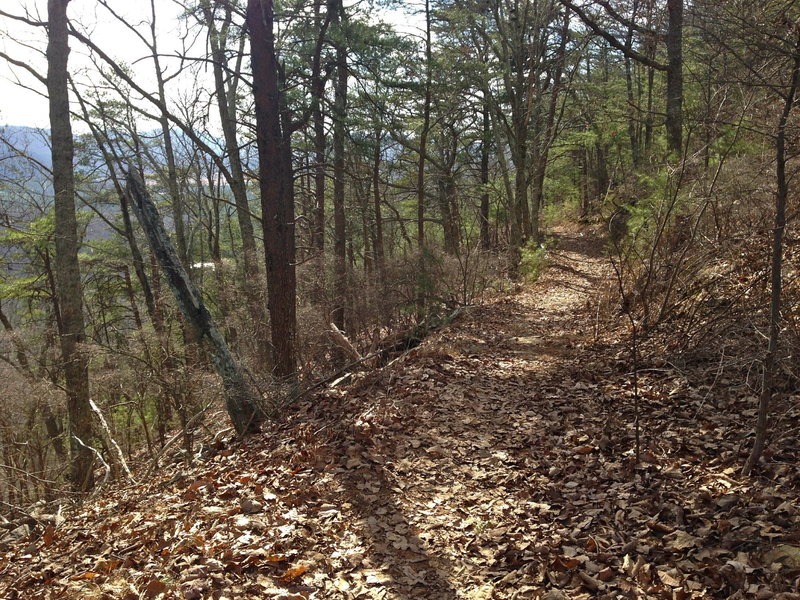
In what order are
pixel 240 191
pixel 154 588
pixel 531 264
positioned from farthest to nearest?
pixel 531 264, pixel 240 191, pixel 154 588

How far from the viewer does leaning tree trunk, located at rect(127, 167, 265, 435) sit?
19.7 ft

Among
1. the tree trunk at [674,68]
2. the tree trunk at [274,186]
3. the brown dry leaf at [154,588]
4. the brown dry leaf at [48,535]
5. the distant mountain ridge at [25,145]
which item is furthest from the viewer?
the distant mountain ridge at [25,145]

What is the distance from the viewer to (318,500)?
13.7 feet

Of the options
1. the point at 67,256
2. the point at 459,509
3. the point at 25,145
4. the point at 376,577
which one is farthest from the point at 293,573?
the point at 25,145

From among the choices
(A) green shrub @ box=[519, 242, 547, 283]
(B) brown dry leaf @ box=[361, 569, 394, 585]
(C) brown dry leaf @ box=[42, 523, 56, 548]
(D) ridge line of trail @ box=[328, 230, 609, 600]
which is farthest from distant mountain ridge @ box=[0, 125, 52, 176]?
(A) green shrub @ box=[519, 242, 547, 283]

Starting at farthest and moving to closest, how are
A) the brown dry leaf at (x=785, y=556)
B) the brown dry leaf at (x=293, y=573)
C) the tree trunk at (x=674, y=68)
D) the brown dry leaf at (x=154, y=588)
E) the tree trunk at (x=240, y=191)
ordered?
1. the tree trunk at (x=240, y=191)
2. the tree trunk at (x=674, y=68)
3. the brown dry leaf at (x=293, y=573)
4. the brown dry leaf at (x=154, y=588)
5. the brown dry leaf at (x=785, y=556)

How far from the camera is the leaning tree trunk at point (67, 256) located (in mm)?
7398

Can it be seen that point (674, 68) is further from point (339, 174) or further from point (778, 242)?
point (339, 174)

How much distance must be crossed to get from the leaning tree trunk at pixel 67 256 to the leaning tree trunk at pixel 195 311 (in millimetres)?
2458

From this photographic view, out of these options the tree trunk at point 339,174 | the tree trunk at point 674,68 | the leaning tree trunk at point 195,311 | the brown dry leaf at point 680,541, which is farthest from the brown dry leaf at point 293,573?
the tree trunk at point 674,68

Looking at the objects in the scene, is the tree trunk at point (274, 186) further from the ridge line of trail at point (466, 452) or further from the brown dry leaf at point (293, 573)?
the brown dry leaf at point (293, 573)

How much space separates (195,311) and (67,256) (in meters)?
3.26

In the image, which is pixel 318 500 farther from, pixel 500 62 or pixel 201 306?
pixel 500 62

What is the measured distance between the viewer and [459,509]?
13.2 feet
